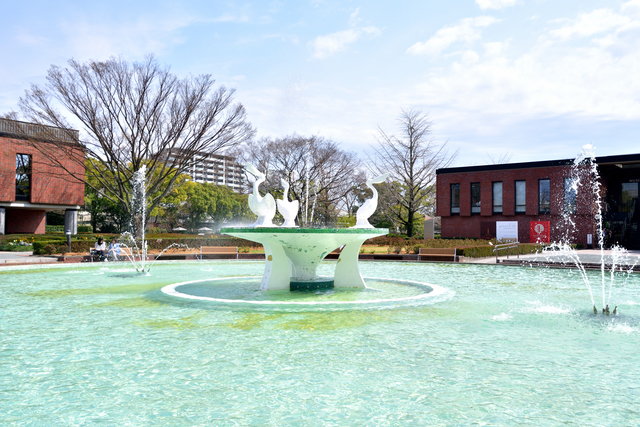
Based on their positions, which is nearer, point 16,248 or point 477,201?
point 16,248

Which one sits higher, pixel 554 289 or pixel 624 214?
pixel 624 214

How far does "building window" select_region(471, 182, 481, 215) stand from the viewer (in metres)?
44.1

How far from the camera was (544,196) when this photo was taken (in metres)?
40.3

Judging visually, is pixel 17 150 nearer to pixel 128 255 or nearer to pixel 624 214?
pixel 128 255

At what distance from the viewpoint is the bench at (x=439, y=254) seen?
78.7 ft

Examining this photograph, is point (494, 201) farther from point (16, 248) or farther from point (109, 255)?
point (16, 248)

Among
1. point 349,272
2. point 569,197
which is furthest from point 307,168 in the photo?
point 349,272

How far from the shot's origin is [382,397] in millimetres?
4547

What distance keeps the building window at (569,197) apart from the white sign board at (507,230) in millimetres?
5644

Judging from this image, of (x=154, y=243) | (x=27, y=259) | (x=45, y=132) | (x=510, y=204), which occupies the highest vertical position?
(x=45, y=132)

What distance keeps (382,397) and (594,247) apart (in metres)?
39.9

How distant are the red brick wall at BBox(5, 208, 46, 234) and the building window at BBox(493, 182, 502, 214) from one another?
1728 inches

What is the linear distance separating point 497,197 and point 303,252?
1385 inches

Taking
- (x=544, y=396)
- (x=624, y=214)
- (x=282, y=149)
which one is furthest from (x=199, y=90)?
(x=624, y=214)
